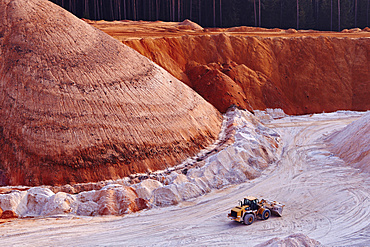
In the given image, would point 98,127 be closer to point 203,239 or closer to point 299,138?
point 203,239

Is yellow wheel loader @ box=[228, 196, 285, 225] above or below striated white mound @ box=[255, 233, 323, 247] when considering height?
below

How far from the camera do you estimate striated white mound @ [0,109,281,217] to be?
15.1 metres

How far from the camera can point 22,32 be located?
64.7 feet

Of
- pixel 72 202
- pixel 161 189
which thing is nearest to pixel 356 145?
pixel 161 189

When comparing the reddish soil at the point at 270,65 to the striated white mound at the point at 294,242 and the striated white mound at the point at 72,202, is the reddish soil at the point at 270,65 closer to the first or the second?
the striated white mound at the point at 72,202

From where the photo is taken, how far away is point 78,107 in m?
17.9

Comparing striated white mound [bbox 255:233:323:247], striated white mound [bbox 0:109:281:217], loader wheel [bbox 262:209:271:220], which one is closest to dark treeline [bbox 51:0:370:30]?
striated white mound [bbox 0:109:281:217]

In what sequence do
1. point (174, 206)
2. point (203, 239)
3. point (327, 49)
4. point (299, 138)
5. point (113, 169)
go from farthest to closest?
point (327, 49) → point (299, 138) → point (113, 169) → point (174, 206) → point (203, 239)

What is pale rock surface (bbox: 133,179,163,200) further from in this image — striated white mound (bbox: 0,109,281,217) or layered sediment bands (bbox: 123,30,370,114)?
layered sediment bands (bbox: 123,30,370,114)

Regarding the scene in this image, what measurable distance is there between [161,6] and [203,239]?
51343 millimetres

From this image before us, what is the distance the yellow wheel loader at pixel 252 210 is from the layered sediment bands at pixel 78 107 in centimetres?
485

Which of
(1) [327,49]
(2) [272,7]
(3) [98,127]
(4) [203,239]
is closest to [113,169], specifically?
(3) [98,127]

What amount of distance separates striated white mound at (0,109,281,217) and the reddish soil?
8176 millimetres

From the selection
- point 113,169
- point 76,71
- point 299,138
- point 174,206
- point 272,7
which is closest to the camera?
point 174,206
